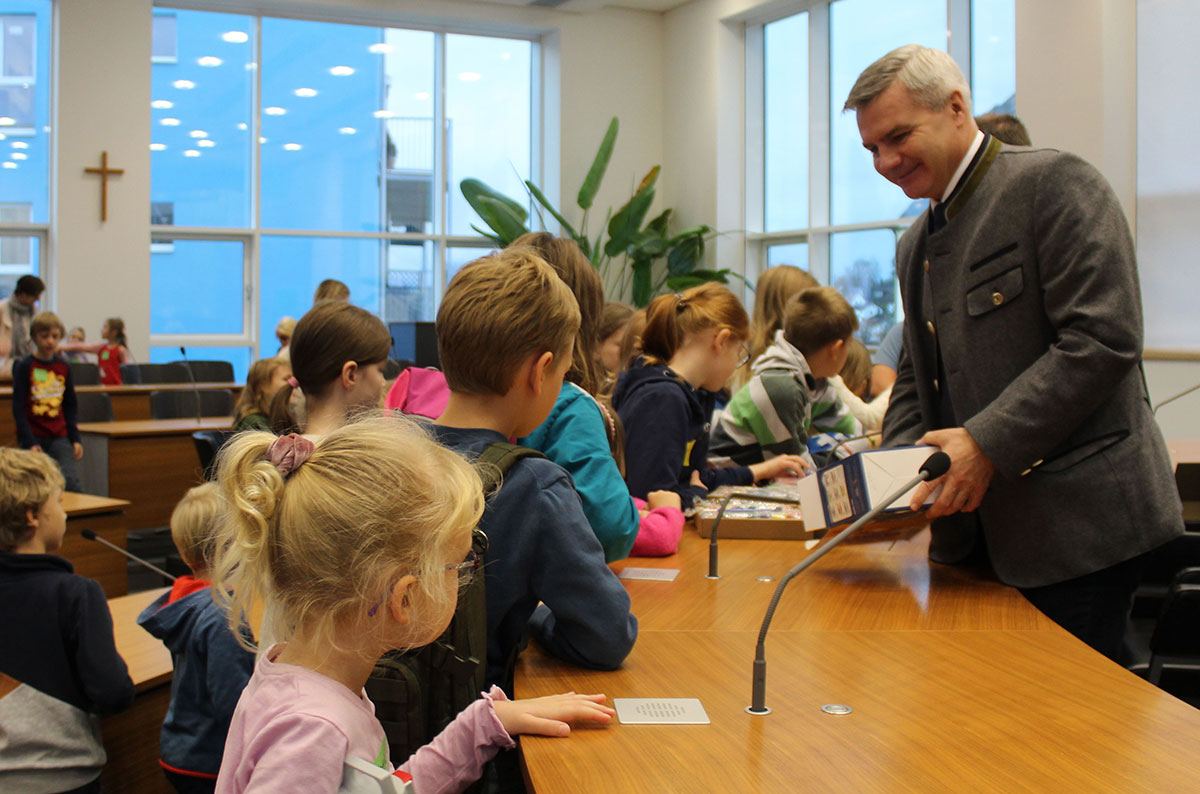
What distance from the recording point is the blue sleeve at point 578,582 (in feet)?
4.79

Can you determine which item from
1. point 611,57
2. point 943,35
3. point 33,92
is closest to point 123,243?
point 33,92

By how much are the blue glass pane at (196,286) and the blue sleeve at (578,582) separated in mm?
9877

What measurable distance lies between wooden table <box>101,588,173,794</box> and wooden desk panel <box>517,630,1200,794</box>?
4.82 feet

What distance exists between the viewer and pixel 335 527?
3.64ft

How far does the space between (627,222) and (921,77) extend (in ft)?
27.3

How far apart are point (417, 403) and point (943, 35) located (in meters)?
7.54

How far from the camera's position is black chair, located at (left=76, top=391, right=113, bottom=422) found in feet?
23.3

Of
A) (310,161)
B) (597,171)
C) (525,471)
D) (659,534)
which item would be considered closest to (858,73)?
(597,171)

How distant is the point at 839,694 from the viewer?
4.54 ft

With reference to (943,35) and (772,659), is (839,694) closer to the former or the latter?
(772,659)

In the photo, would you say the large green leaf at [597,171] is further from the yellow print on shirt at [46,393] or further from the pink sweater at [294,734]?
the pink sweater at [294,734]

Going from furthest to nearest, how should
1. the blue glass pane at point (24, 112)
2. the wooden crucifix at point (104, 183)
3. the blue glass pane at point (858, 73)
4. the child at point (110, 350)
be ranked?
the blue glass pane at point (24, 112), the wooden crucifix at point (104, 183), the blue glass pane at point (858, 73), the child at point (110, 350)

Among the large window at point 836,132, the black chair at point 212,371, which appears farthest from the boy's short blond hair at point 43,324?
the large window at point 836,132

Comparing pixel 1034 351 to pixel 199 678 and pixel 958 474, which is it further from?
pixel 199 678
